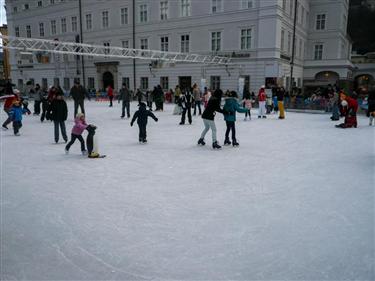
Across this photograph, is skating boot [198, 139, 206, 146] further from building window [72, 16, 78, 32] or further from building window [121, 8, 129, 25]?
building window [72, 16, 78, 32]

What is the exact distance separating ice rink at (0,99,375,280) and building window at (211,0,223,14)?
24538mm

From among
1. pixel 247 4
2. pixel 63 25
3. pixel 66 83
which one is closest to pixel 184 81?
pixel 247 4

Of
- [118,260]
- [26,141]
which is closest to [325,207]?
[118,260]

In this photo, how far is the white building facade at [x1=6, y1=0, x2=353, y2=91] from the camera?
28234 mm

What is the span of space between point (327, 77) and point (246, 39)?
13523mm

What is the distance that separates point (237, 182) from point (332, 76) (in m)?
35.5

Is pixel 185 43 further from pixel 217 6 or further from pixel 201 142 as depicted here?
pixel 201 142

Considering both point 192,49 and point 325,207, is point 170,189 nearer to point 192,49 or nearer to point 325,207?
point 325,207

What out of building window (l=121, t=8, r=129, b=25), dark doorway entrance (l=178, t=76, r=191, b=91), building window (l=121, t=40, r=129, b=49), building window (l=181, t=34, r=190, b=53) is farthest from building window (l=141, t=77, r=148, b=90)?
building window (l=121, t=8, r=129, b=25)

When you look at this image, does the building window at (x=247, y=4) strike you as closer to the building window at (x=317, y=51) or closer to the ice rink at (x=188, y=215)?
the building window at (x=317, y=51)

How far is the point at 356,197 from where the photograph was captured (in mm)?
4957

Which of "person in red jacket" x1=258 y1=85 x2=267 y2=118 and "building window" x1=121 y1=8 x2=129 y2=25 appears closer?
"person in red jacket" x1=258 y1=85 x2=267 y2=118

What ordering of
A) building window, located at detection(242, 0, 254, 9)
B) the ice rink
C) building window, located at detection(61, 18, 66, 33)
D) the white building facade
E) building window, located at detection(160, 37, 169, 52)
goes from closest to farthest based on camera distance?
the ice rink → building window, located at detection(242, 0, 254, 9) → the white building facade → building window, located at detection(160, 37, 169, 52) → building window, located at detection(61, 18, 66, 33)

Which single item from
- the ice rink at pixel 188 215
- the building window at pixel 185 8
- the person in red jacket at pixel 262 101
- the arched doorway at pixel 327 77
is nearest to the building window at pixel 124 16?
the building window at pixel 185 8
